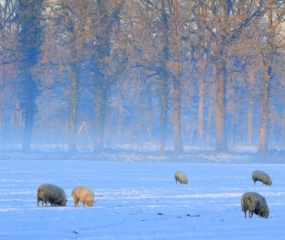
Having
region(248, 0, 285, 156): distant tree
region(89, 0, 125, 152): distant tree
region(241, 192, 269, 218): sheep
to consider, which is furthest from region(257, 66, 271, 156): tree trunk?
region(241, 192, 269, 218): sheep

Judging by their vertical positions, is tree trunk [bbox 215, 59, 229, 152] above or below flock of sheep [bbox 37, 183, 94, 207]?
above

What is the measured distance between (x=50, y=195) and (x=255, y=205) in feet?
21.0

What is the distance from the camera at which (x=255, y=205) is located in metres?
22.7

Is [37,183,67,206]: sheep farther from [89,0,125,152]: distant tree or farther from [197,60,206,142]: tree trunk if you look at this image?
[197,60,206,142]: tree trunk

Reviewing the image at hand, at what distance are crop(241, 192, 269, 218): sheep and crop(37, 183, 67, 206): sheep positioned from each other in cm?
575

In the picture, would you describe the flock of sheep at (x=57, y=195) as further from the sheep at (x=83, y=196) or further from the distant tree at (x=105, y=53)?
the distant tree at (x=105, y=53)

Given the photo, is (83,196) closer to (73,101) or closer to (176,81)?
(176,81)

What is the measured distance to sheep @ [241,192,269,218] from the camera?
22750 millimetres

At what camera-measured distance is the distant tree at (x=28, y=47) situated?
2539 inches

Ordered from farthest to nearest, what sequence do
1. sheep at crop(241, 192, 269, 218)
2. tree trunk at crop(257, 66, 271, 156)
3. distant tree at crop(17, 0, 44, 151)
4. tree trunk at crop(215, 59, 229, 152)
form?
distant tree at crop(17, 0, 44, 151) < tree trunk at crop(215, 59, 229, 152) < tree trunk at crop(257, 66, 271, 156) < sheep at crop(241, 192, 269, 218)

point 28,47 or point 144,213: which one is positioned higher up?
point 28,47

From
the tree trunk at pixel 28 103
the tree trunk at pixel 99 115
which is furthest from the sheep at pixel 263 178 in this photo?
the tree trunk at pixel 28 103

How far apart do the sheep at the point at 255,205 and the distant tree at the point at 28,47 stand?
43950 millimetres

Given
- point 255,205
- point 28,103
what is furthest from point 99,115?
point 255,205
